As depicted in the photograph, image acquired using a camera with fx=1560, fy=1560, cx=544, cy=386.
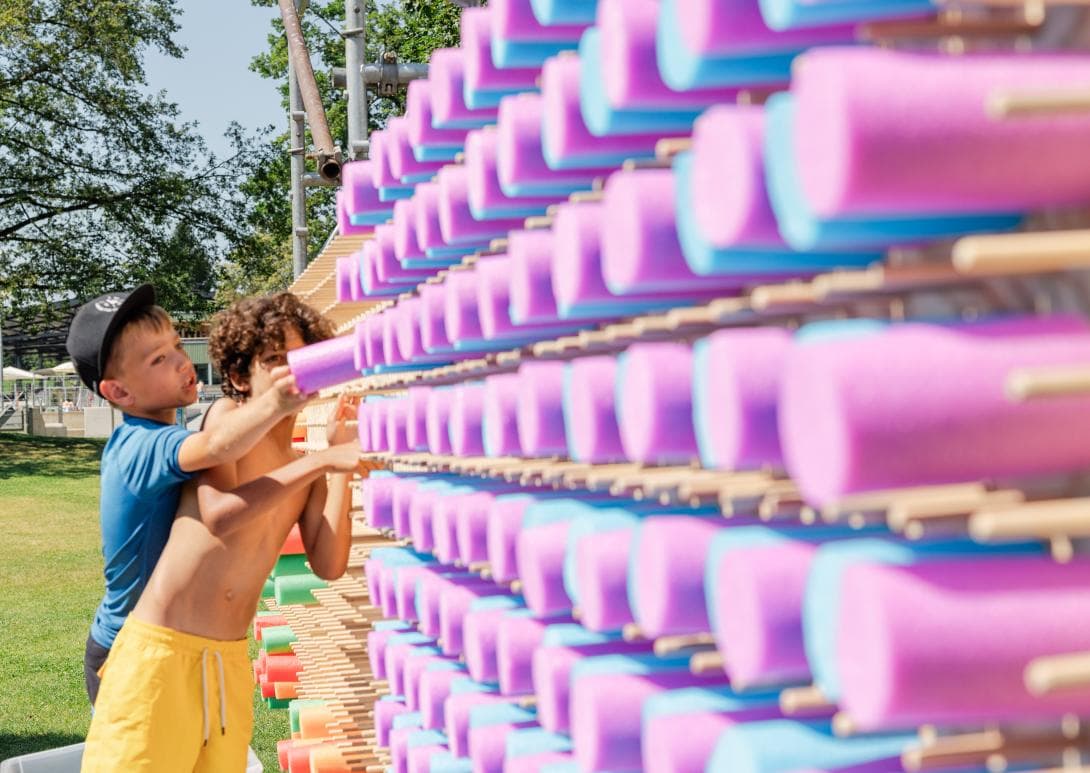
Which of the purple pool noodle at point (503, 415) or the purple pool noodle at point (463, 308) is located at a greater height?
the purple pool noodle at point (463, 308)

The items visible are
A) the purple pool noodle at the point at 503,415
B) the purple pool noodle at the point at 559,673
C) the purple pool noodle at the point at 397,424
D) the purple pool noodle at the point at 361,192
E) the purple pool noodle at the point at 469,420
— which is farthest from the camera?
the purple pool noodle at the point at 361,192

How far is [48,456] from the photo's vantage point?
105ft

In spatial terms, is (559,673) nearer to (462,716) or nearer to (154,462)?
(462,716)

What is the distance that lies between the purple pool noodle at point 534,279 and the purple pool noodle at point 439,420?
0.75 metres

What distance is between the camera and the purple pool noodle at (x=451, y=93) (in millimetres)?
3041

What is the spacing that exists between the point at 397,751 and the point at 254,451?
4.70ft

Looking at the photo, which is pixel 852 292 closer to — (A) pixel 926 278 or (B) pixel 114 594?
(A) pixel 926 278

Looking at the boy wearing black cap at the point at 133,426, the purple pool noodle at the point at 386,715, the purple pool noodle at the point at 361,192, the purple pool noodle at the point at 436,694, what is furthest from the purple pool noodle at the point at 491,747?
the boy wearing black cap at the point at 133,426

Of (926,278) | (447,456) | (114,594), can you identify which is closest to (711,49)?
(926,278)

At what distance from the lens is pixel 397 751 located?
12.4 ft

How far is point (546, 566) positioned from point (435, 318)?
0.84 meters

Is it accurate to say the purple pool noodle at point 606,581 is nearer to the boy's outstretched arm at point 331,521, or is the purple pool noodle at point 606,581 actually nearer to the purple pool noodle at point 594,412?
the purple pool noodle at point 594,412

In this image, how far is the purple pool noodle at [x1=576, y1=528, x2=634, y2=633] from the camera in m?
2.22

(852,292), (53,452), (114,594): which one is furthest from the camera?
(53,452)
